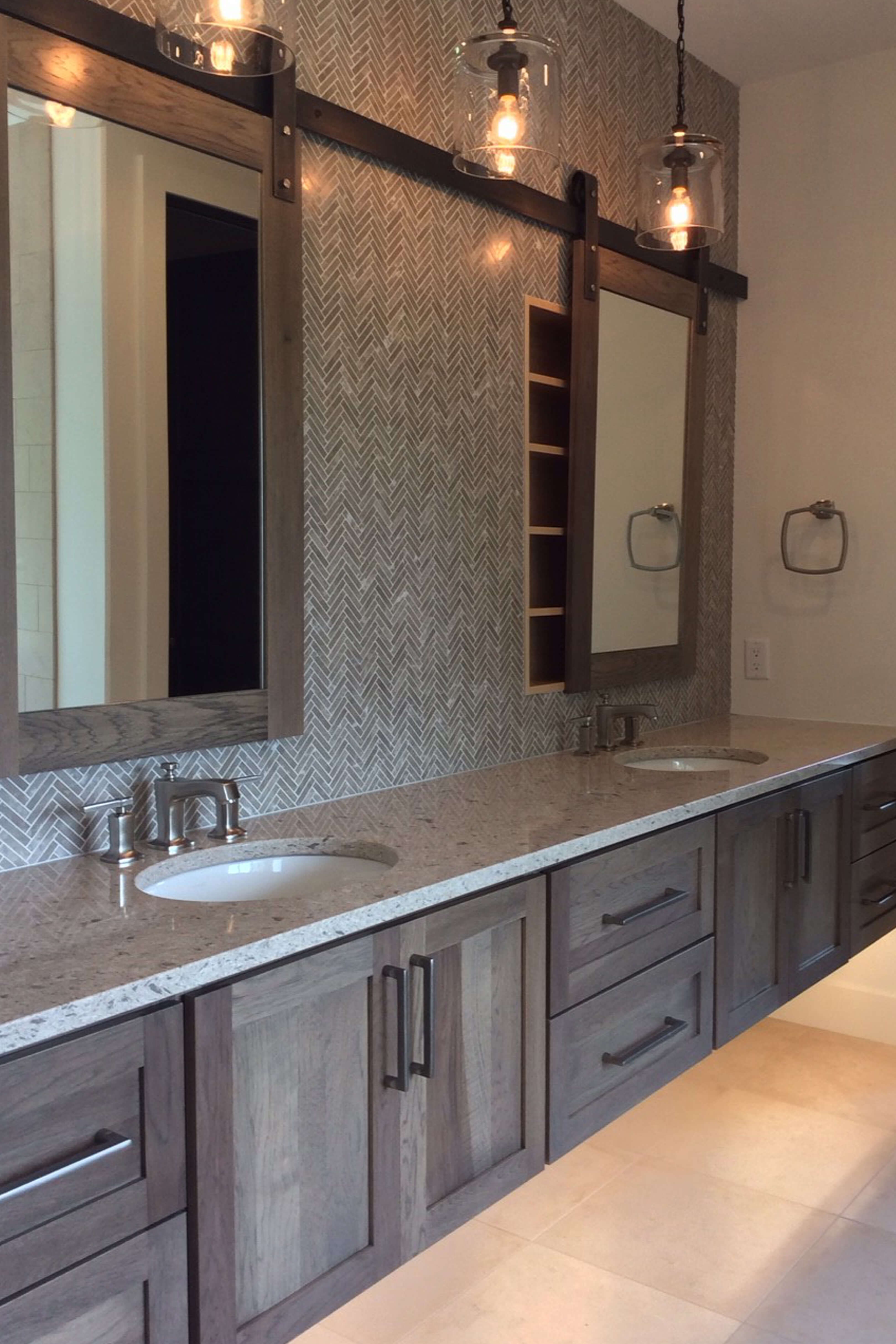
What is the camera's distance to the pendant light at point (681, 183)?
2.14 metres

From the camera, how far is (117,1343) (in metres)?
1.17

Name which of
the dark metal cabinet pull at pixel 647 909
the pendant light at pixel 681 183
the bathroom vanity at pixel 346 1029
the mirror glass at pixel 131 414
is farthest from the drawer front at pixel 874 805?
the mirror glass at pixel 131 414

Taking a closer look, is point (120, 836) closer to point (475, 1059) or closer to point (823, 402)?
point (475, 1059)

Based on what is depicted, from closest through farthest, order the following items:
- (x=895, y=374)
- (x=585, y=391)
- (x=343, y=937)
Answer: (x=343, y=937)
(x=585, y=391)
(x=895, y=374)

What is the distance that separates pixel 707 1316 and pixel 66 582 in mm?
1713

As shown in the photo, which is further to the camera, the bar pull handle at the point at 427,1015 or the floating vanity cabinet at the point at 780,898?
the floating vanity cabinet at the point at 780,898

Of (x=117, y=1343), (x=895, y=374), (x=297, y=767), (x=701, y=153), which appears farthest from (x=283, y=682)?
(x=895, y=374)

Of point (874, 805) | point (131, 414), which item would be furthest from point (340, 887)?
point (874, 805)

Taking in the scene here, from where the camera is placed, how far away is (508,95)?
5.41ft

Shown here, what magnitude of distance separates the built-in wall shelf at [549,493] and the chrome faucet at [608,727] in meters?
0.11

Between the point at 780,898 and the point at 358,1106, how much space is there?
50.4 inches

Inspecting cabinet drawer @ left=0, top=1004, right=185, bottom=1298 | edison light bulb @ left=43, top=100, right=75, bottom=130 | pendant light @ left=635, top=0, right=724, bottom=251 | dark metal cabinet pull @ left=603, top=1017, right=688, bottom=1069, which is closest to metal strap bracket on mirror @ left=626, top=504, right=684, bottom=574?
pendant light @ left=635, top=0, right=724, bottom=251

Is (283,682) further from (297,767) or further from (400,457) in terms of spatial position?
(400,457)

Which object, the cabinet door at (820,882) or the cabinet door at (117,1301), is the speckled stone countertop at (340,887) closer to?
the cabinet door at (820,882)
